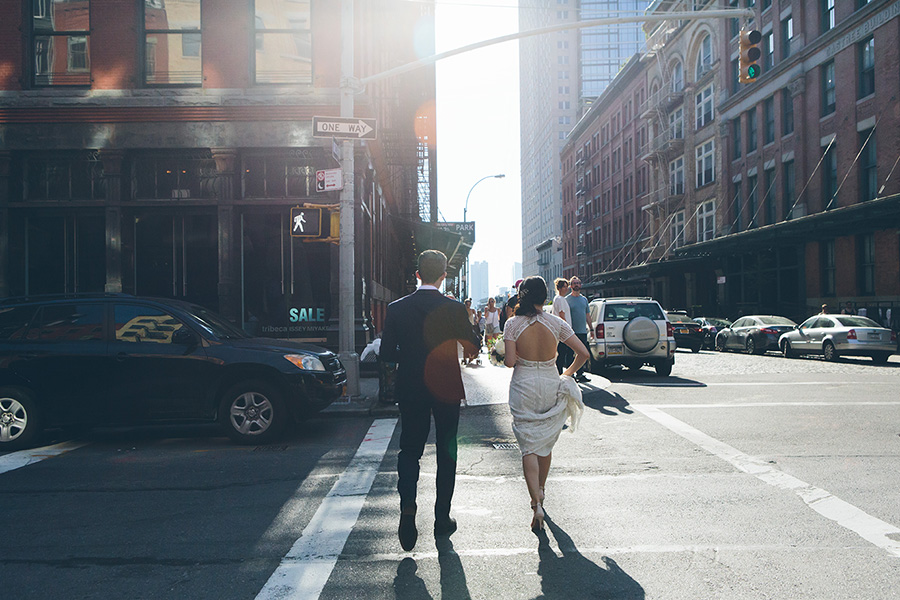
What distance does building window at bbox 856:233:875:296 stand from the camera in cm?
2814

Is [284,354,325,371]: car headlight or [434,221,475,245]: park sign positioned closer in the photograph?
[284,354,325,371]: car headlight

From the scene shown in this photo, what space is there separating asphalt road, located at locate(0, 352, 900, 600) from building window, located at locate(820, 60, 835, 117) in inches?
1049

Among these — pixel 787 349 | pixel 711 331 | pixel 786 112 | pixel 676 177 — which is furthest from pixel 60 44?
pixel 676 177

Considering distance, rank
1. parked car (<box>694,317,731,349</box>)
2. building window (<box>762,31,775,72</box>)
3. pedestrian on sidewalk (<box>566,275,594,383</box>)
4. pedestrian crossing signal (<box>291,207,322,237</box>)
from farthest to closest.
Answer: building window (<box>762,31,775,72</box>) < parked car (<box>694,317,731,349</box>) < pedestrian on sidewalk (<box>566,275,594,383</box>) < pedestrian crossing signal (<box>291,207,322,237</box>)

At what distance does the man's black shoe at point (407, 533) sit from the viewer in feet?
14.9

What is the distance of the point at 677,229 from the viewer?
4994cm

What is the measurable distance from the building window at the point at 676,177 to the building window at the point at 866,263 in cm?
2068

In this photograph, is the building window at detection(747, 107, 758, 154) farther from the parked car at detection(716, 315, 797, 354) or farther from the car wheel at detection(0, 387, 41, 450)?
the car wheel at detection(0, 387, 41, 450)

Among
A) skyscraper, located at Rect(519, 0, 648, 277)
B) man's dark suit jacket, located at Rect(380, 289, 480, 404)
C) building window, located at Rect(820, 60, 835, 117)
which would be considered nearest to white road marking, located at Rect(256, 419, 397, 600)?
man's dark suit jacket, located at Rect(380, 289, 480, 404)

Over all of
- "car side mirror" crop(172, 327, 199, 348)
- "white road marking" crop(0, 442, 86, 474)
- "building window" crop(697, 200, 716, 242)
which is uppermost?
"building window" crop(697, 200, 716, 242)

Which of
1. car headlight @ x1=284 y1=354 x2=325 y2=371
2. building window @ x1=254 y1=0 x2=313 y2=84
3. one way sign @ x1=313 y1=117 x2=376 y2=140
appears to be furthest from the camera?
building window @ x1=254 y1=0 x2=313 y2=84

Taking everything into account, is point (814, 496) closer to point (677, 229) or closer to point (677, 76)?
point (677, 229)

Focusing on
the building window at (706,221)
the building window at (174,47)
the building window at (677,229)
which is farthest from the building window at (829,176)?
the building window at (174,47)

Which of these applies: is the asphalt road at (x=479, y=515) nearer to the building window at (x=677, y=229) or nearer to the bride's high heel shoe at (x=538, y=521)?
the bride's high heel shoe at (x=538, y=521)
